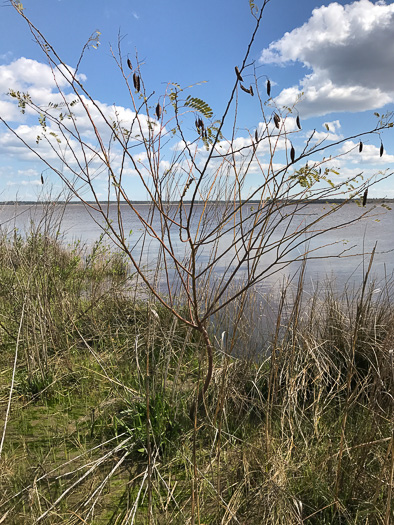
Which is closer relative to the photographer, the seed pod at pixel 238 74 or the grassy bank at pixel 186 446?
the seed pod at pixel 238 74

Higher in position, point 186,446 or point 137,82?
point 137,82

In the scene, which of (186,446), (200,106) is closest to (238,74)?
(200,106)

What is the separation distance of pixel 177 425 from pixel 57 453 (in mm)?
674

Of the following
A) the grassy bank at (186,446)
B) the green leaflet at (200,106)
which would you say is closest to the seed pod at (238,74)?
the green leaflet at (200,106)

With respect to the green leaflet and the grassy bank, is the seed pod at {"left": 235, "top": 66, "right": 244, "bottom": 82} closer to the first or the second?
the green leaflet

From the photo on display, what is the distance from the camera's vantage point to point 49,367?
9.64ft

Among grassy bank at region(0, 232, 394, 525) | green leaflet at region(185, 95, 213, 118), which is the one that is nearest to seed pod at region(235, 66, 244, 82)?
green leaflet at region(185, 95, 213, 118)

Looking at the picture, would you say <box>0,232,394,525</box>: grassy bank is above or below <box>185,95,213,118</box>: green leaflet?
below

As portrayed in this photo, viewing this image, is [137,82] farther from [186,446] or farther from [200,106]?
[186,446]

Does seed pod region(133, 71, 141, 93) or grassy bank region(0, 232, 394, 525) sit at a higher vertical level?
seed pod region(133, 71, 141, 93)

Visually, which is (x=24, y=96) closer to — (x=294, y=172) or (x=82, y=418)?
(x=294, y=172)

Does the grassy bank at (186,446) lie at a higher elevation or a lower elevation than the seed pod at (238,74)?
lower

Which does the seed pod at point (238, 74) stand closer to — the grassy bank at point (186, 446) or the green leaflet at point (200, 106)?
the green leaflet at point (200, 106)

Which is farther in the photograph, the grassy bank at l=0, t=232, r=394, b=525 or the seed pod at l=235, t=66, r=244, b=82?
the grassy bank at l=0, t=232, r=394, b=525
